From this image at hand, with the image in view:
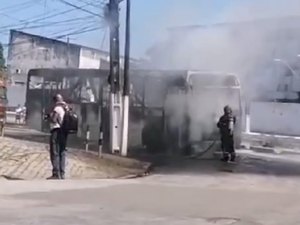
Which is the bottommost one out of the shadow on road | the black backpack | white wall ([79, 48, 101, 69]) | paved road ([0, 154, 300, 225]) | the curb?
the curb

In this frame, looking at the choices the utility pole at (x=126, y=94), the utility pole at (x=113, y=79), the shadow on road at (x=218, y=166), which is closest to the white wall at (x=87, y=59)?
the shadow on road at (x=218, y=166)

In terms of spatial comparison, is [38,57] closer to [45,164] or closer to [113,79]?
[113,79]

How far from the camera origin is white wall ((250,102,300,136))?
120 ft

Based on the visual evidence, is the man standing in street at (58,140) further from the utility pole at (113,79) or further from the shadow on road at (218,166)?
the utility pole at (113,79)

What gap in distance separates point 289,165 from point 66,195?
11491mm

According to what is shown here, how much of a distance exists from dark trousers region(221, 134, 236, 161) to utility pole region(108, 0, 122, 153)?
120 inches

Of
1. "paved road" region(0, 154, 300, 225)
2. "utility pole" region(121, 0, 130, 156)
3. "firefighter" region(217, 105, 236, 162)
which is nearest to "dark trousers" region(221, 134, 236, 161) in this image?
"firefighter" region(217, 105, 236, 162)

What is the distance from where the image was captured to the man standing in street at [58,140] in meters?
14.5

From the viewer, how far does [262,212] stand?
10.6m

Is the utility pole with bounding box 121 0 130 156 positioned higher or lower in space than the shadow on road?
A: higher

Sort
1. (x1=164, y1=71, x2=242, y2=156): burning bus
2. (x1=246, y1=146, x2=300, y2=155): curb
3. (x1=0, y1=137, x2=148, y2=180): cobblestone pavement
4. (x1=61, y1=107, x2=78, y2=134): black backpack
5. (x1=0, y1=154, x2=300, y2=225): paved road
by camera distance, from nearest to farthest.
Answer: (x1=0, y1=154, x2=300, y2=225): paved road, (x1=61, y1=107, x2=78, y2=134): black backpack, (x1=0, y1=137, x2=148, y2=180): cobblestone pavement, (x1=164, y1=71, x2=242, y2=156): burning bus, (x1=246, y1=146, x2=300, y2=155): curb

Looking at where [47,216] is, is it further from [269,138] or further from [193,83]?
[269,138]

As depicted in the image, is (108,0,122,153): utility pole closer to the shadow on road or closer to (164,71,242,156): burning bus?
the shadow on road

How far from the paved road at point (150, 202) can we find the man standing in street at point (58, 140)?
75 centimetres
